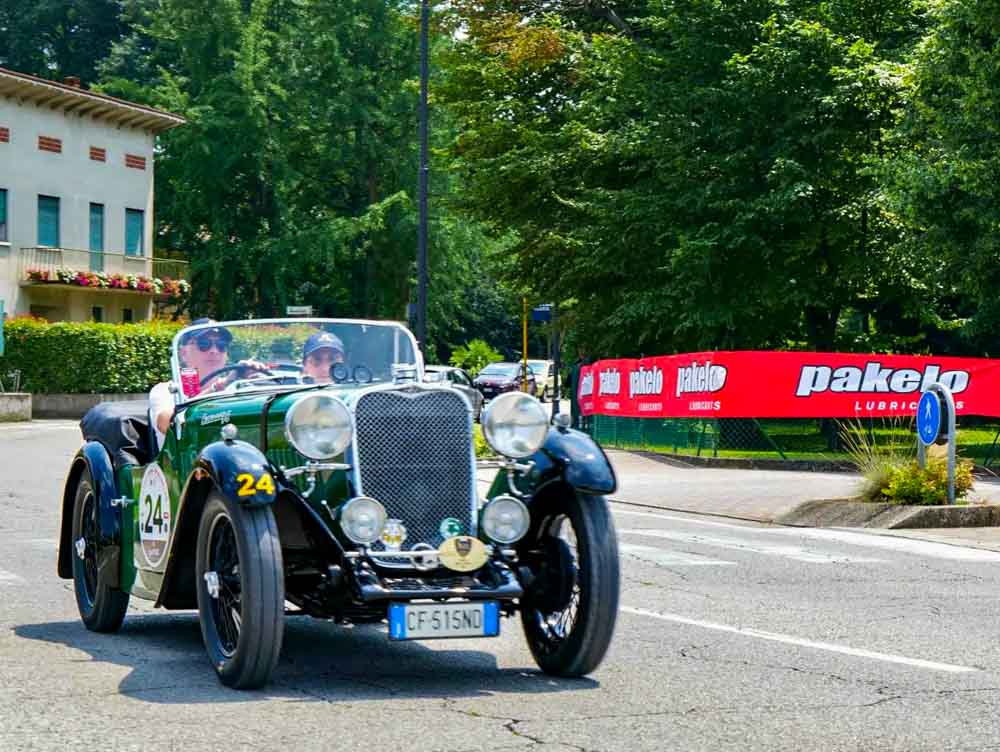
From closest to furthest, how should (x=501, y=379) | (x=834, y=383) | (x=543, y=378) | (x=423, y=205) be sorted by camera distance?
1. (x=834, y=383)
2. (x=423, y=205)
3. (x=501, y=379)
4. (x=543, y=378)

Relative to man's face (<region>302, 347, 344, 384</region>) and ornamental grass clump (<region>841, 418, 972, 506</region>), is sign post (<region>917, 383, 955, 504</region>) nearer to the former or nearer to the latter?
ornamental grass clump (<region>841, 418, 972, 506</region>)

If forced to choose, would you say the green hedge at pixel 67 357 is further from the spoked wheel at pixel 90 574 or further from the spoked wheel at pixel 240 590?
the spoked wheel at pixel 240 590

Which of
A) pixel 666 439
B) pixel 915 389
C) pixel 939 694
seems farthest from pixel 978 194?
pixel 939 694

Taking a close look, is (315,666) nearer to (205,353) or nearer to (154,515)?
(154,515)

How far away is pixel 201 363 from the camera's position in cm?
905

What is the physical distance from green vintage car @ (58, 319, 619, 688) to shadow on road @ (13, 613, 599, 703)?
0.18m

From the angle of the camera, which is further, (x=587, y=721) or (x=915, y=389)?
(x=915, y=389)

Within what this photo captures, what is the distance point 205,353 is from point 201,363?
0.07 metres

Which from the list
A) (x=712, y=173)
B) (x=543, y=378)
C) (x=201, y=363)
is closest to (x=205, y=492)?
(x=201, y=363)

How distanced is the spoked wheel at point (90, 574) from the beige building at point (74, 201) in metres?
43.6

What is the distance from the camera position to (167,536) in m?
8.31

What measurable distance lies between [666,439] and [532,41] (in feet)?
40.9

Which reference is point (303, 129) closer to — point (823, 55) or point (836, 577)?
point (823, 55)

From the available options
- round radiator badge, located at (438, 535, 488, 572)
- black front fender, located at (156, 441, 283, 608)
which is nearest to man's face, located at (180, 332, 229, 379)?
black front fender, located at (156, 441, 283, 608)
